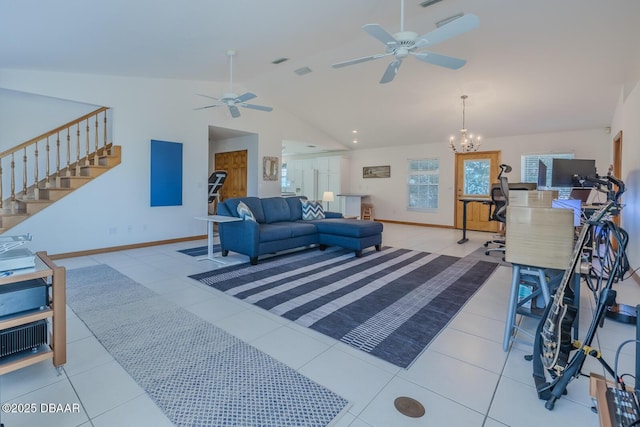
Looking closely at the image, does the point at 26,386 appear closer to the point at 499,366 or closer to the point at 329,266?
the point at 499,366

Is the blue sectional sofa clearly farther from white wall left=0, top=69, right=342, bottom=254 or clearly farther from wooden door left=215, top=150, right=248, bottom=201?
wooden door left=215, top=150, right=248, bottom=201

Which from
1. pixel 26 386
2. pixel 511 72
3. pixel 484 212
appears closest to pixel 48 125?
pixel 26 386

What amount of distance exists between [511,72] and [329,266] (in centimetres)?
430

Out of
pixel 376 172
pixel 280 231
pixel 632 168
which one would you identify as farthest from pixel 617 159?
pixel 280 231

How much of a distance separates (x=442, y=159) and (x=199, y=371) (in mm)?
8274

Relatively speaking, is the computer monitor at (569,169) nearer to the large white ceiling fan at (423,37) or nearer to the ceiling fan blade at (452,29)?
the large white ceiling fan at (423,37)

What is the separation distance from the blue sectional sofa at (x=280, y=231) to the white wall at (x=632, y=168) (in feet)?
10.4

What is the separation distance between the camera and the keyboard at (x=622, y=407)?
1.13 m

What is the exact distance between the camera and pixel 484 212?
8070 millimetres

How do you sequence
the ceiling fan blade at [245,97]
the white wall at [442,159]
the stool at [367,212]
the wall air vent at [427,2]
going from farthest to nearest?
the stool at [367,212] < the white wall at [442,159] < the ceiling fan blade at [245,97] < the wall air vent at [427,2]

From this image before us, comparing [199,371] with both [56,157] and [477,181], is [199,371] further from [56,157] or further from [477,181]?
[477,181]

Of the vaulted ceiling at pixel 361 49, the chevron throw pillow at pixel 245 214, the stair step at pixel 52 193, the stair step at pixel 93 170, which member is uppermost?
the vaulted ceiling at pixel 361 49

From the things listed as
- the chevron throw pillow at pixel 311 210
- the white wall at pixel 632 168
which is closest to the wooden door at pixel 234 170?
the chevron throw pillow at pixel 311 210

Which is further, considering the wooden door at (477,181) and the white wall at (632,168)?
the wooden door at (477,181)
